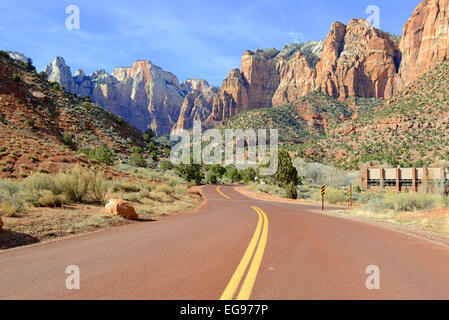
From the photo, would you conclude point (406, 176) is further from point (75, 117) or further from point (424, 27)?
point (424, 27)

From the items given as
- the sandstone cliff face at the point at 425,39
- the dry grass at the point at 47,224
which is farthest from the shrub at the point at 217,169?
the dry grass at the point at 47,224

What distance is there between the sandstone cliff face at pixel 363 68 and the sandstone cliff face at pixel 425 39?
10.8m

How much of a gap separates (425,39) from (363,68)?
34.8 meters

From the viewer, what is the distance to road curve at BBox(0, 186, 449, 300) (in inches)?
165

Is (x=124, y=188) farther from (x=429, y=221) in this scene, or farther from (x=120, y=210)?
(x=429, y=221)

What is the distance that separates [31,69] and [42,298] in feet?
250

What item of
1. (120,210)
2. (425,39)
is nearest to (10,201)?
(120,210)

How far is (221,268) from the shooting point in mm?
5395

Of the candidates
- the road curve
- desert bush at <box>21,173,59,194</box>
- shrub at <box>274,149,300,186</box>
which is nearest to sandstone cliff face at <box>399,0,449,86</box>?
shrub at <box>274,149,300,186</box>

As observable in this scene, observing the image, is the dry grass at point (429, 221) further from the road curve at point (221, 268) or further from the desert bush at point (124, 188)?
the desert bush at point (124, 188)

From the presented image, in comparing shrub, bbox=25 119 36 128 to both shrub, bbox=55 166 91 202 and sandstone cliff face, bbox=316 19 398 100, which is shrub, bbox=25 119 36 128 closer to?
shrub, bbox=55 166 91 202

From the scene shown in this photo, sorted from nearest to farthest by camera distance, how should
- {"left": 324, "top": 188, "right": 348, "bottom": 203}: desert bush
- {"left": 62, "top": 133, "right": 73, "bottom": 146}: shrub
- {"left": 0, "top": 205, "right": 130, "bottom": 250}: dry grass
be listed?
{"left": 0, "top": 205, "right": 130, "bottom": 250}: dry grass, {"left": 324, "top": 188, "right": 348, "bottom": 203}: desert bush, {"left": 62, "top": 133, "right": 73, "bottom": 146}: shrub

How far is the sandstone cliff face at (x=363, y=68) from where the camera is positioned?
472 feet

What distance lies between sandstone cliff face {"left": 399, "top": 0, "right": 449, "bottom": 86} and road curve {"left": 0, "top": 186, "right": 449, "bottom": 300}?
4499 inches
